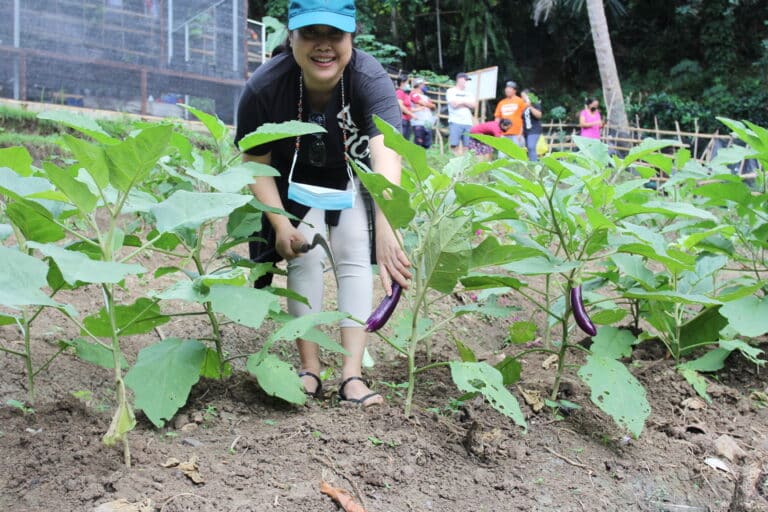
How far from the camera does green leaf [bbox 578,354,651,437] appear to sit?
6.07ft

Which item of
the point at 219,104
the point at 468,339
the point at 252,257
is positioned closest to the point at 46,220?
the point at 252,257

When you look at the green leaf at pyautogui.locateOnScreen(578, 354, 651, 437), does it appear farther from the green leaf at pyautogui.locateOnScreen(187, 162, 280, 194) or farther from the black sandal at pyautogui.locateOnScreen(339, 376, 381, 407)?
the green leaf at pyautogui.locateOnScreen(187, 162, 280, 194)

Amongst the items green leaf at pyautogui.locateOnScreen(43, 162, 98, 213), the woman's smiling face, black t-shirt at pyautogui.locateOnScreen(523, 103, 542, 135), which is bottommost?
green leaf at pyautogui.locateOnScreen(43, 162, 98, 213)

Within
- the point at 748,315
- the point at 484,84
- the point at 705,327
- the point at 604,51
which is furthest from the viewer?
the point at 484,84

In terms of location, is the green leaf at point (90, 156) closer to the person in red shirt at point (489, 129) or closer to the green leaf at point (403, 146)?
the green leaf at point (403, 146)

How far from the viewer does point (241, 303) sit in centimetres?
155

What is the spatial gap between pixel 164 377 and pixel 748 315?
170 cm

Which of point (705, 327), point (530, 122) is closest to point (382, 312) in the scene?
point (705, 327)

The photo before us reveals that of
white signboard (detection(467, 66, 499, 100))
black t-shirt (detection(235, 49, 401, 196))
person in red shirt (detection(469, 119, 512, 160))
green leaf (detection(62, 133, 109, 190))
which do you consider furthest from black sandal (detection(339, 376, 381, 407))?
white signboard (detection(467, 66, 499, 100))

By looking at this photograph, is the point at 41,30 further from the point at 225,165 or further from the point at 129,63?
the point at 225,165

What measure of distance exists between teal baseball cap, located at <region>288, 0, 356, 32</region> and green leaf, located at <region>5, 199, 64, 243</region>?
3.05ft

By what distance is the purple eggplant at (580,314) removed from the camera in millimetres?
2100

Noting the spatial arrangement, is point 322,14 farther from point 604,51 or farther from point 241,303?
point 604,51

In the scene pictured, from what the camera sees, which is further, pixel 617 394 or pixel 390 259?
pixel 390 259
